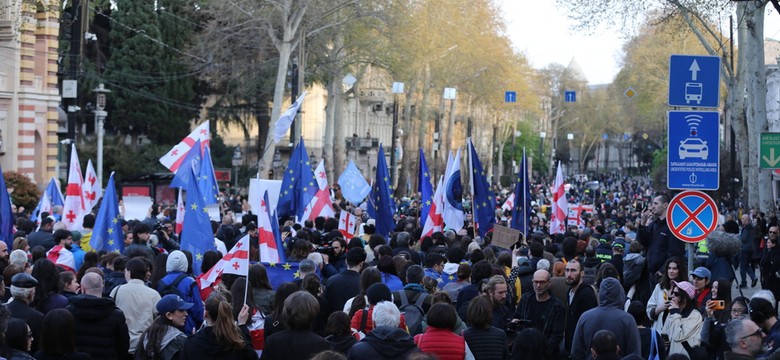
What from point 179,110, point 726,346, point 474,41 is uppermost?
point 474,41

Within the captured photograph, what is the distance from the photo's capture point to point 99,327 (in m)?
8.73

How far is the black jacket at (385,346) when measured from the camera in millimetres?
Answer: 7336

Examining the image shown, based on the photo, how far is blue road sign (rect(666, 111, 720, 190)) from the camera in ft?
39.0

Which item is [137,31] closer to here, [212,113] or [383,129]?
[212,113]

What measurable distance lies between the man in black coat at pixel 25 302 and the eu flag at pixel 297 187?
1173 cm

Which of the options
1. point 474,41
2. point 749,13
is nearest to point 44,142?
point 749,13

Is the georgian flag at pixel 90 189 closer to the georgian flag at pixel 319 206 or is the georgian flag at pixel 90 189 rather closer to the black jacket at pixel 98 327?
the georgian flag at pixel 319 206

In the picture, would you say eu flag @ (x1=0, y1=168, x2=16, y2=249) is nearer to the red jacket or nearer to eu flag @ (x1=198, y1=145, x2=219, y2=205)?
eu flag @ (x1=198, y1=145, x2=219, y2=205)

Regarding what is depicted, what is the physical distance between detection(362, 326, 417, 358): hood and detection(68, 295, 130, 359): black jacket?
7.15 feet

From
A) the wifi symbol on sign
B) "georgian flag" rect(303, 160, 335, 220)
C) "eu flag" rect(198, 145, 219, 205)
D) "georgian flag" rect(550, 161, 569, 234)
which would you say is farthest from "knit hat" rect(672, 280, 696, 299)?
"georgian flag" rect(550, 161, 569, 234)

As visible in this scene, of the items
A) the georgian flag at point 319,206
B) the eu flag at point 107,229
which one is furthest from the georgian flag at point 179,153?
the eu flag at point 107,229

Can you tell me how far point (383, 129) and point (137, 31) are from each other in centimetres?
3944

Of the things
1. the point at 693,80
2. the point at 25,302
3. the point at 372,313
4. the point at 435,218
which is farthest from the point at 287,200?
the point at 372,313

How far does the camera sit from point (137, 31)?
50406 millimetres
